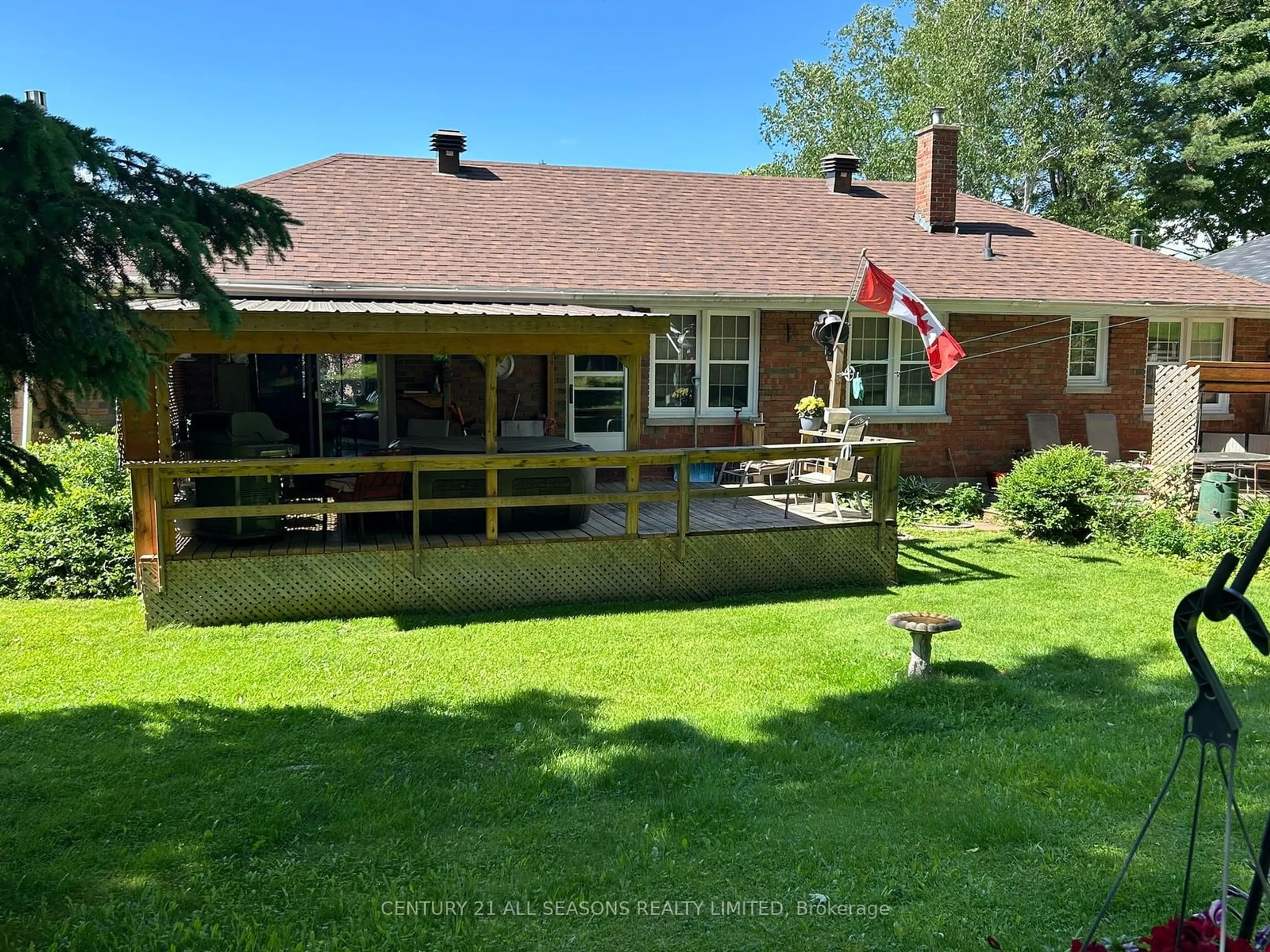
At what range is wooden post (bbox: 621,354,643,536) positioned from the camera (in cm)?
876

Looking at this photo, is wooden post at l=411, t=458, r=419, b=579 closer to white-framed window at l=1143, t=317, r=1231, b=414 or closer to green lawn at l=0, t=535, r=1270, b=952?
green lawn at l=0, t=535, r=1270, b=952

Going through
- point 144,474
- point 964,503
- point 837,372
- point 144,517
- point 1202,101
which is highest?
point 1202,101

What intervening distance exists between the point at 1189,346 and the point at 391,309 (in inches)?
528

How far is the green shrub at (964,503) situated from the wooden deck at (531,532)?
2.57 metres

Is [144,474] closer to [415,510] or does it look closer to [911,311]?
[415,510]

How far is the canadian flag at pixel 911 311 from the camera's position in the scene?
9508 mm

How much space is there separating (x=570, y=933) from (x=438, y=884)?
2.13ft

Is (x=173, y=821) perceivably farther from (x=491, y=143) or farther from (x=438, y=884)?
(x=491, y=143)

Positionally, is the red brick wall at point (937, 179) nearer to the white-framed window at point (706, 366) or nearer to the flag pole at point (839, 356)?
the white-framed window at point (706, 366)

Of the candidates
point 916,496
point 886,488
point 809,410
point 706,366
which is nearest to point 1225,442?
point 916,496

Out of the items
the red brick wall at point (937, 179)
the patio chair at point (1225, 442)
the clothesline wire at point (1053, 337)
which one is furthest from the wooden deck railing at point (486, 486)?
the red brick wall at point (937, 179)

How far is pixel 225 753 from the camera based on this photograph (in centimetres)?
522

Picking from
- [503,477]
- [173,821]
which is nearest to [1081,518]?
[503,477]

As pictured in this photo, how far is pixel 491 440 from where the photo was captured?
8.58m
